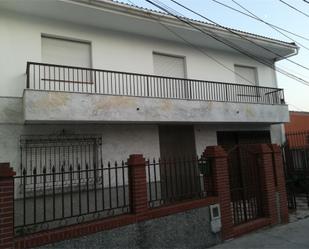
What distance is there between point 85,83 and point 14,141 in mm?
2465

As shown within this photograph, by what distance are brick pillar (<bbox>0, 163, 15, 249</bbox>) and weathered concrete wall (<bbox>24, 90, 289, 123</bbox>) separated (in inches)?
148

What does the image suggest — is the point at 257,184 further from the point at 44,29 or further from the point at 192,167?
the point at 44,29

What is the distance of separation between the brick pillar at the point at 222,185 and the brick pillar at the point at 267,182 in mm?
1516

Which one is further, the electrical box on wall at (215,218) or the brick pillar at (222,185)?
the brick pillar at (222,185)

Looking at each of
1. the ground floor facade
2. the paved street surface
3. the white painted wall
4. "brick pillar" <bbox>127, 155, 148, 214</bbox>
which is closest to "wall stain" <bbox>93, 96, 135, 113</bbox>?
the ground floor facade

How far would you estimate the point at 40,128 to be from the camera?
368 inches

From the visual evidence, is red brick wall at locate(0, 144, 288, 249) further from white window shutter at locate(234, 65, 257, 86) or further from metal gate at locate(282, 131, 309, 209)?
white window shutter at locate(234, 65, 257, 86)

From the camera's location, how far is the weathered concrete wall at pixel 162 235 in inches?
220

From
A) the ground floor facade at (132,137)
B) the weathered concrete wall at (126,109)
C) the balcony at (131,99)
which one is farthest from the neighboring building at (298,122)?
the weathered concrete wall at (126,109)

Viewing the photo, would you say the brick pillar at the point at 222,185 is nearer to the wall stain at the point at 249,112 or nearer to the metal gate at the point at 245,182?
the metal gate at the point at 245,182

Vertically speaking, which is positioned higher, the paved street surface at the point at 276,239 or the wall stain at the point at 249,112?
the wall stain at the point at 249,112

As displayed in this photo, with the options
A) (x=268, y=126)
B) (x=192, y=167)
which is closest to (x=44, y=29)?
(x=192, y=167)

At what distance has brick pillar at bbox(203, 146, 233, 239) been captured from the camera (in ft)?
25.0

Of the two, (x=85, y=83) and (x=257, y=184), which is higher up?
(x=85, y=83)
